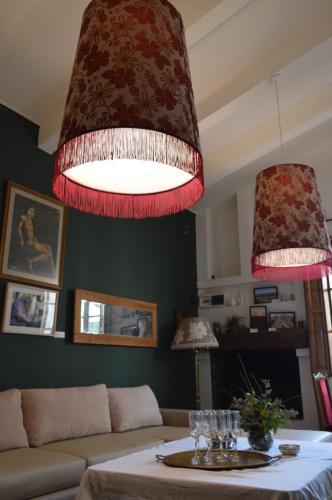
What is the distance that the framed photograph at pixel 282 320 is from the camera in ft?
19.1

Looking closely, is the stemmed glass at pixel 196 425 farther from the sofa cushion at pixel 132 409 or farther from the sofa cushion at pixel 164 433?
the sofa cushion at pixel 132 409

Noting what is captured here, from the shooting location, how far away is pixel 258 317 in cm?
610

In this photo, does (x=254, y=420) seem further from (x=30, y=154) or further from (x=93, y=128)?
(x=30, y=154)

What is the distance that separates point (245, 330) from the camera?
604 centimetres

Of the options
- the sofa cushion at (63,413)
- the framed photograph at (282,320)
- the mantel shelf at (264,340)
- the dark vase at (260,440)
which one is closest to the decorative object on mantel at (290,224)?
the dark vase at (260,440)

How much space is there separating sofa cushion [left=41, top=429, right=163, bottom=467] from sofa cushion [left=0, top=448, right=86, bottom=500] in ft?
0.45

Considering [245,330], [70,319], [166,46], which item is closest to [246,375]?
[245,330]

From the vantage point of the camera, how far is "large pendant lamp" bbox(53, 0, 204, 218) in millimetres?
1493

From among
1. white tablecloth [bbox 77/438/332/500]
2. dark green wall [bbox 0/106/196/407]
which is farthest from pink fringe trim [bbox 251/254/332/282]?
dark green wall [bbox 0/106/196/407]

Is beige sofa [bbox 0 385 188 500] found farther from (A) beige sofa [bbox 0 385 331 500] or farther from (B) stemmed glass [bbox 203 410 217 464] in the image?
(B) stemmed glass [bbox 203 410 217 464]

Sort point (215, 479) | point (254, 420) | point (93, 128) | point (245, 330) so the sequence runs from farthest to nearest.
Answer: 1. point (245, 330)
2. point (254, 420)
3. point (215, 479)
4. point (93, 128)

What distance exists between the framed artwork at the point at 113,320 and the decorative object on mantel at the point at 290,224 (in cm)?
208

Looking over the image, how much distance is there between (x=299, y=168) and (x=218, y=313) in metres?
3.87

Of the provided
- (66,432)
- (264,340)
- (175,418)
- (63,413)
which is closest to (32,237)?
(63,413)
